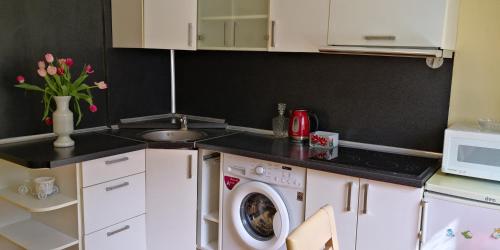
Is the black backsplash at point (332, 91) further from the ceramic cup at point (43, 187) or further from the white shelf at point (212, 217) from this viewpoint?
the ceramic cup at point (43, 187)

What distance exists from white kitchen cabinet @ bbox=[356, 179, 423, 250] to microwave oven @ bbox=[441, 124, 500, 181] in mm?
250

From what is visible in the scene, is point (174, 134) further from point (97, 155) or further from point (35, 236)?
point (35, 236)

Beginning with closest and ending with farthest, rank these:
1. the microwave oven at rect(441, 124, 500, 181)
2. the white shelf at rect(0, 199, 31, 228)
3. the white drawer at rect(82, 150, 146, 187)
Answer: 1. the microwave oven at rect(441, 124, 500, 181)
2. the white drawer at rect(82, 150, 146, 187)
3. the white shelf at rect(0, 199, 31, 228)

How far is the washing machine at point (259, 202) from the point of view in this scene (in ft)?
7.86

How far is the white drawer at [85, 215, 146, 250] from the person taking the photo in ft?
7.98

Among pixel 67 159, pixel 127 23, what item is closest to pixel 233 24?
pixel 127 23

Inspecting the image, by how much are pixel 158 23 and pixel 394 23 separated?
59.5 inches

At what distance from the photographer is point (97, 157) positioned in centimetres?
237

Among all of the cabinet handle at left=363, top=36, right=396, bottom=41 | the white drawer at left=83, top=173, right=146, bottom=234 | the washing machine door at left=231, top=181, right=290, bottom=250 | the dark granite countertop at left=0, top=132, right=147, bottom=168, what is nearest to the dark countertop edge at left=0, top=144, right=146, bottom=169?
the dark granite countertop at left=0, top=132, right=147, bottom=168

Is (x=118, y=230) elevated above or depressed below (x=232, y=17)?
below

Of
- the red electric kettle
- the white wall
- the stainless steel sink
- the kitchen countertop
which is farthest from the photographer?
the stainless steel sink

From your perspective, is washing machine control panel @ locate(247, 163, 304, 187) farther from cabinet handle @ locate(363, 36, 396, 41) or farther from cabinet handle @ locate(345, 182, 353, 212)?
cabinet handle @ locate(363, 36, 396, 41)

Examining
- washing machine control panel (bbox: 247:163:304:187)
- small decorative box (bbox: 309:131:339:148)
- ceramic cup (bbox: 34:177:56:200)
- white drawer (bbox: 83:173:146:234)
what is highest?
small decorative box (bbox: 309:131:339:148)

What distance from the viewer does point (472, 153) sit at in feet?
6.75
